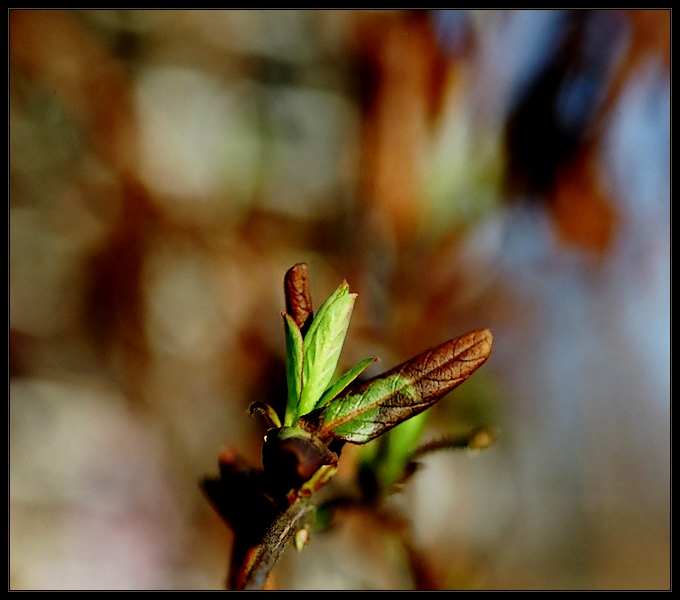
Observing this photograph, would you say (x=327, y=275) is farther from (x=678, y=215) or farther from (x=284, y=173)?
(x=678, y=215)

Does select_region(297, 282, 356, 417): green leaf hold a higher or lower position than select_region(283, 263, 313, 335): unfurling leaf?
lower

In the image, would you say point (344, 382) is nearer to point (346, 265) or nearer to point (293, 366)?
point (293, 366)

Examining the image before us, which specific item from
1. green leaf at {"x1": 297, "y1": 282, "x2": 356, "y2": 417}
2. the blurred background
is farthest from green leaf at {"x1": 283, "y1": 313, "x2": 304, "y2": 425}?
the blurred background

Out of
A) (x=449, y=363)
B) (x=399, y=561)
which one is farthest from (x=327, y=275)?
(x=449, y=363)

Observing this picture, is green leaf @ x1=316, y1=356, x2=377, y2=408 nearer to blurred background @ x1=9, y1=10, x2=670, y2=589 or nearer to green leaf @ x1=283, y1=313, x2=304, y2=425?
green leaf @ x1=283, y1=313, x2=304, y2=425

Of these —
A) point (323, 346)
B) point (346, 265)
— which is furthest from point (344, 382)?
point (346, 265)

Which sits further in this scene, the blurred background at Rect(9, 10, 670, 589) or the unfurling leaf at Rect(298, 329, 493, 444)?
the blurred background at Rect(9, 10, 670, 589)

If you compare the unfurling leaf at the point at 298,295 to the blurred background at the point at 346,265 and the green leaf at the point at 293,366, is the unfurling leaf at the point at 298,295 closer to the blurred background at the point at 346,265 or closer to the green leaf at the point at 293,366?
the green leaf at the point at 293,366
